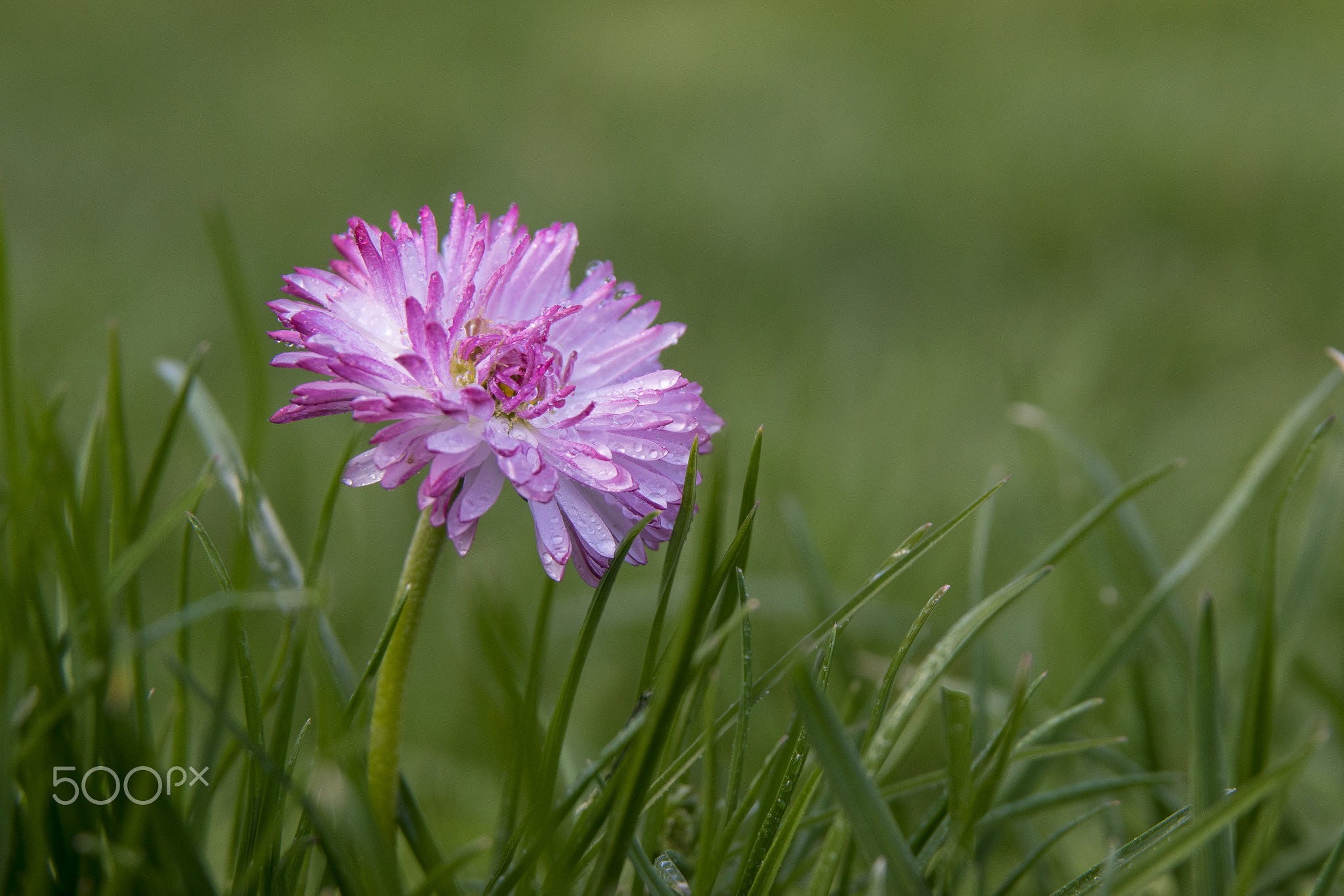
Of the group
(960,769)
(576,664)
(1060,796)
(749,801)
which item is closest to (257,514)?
(576,664)

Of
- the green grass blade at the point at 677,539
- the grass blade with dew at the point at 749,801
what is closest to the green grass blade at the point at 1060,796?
the grass blade with dew at the point at 749,801

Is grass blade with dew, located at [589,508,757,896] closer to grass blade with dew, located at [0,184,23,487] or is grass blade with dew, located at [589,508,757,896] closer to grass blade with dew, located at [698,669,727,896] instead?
grass blade with dew, located at [698,669,727,896]

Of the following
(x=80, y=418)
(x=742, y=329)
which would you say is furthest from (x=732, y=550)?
(x=742, y=329)

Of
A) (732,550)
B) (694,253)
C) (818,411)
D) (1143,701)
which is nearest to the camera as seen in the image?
(732,550)

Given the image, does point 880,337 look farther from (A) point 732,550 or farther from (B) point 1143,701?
(A) point 732,550

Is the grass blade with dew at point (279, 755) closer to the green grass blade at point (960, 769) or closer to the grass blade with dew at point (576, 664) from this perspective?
the grass blade with dew at point (576, 664)
